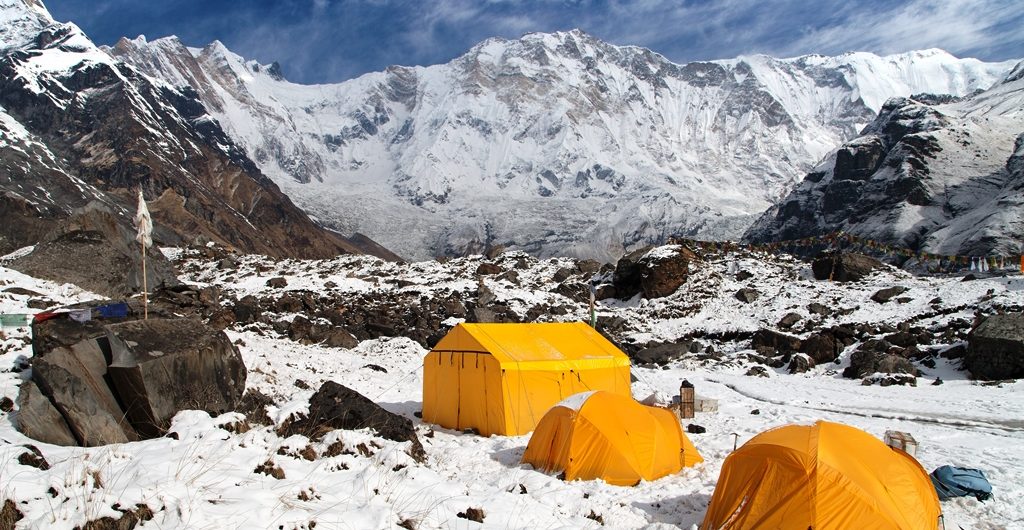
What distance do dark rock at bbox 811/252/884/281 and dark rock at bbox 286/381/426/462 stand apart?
1383 inches

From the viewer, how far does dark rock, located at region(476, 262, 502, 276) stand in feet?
154

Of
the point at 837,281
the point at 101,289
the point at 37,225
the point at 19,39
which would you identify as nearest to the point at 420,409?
the point at 101,289

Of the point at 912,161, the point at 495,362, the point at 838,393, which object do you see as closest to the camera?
the point at 495,362

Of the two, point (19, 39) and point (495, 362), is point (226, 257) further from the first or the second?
point (19, 39)

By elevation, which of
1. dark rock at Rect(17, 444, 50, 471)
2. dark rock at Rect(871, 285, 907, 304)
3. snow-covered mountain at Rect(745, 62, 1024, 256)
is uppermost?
snow-covered mountain at Rect(745, 62, 1024, 256)

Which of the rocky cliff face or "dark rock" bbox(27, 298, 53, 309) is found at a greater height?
the rocky cliff face

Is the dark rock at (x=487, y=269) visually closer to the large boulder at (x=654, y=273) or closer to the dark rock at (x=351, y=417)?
the large boulder at (x=654, y=273)

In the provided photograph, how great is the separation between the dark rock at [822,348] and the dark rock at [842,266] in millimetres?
14892

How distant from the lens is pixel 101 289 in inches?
956

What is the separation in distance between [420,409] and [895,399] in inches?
542

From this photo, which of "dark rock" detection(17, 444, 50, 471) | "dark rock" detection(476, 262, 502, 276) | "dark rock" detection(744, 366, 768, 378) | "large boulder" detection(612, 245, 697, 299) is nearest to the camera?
"dark rock" detection(17, 444, 50, 471)

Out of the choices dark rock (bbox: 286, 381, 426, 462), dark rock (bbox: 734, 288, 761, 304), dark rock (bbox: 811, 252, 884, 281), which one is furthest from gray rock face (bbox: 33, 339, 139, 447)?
dark rock (bbox: 811, 252, 884, 281)

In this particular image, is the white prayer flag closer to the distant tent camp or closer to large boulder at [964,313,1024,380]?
the distant tent camp

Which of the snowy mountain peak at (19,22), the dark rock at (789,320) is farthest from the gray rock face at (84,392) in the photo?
the snowy mountain peak at (19,22)
